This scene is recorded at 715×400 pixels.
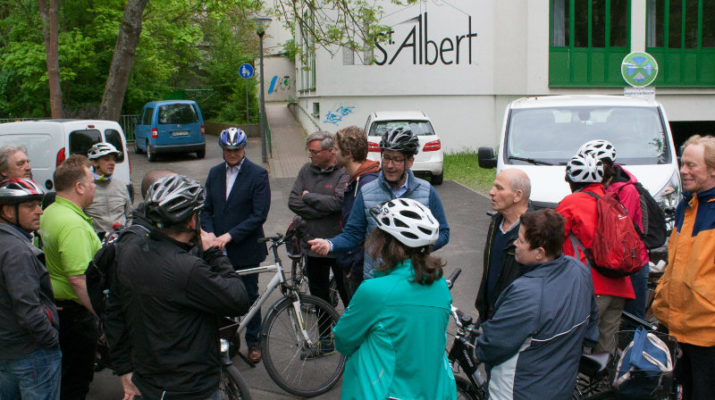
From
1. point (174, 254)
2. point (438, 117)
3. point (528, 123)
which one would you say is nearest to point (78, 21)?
point (438, 117)

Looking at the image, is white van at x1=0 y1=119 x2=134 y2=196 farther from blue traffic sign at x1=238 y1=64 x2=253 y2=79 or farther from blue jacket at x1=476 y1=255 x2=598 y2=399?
blue traffic sign at x1=238 y1=64 x2=253 y2=79

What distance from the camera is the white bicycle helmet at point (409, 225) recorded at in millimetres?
2670

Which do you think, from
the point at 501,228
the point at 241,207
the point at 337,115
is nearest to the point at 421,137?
the point at 337,115

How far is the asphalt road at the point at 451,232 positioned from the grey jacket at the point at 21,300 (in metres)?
1.76

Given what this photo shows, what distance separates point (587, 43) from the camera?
22.6m

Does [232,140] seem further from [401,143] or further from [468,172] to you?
[468,172]

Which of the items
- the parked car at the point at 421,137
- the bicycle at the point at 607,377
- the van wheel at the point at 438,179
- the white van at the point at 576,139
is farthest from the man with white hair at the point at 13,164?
the van wheel at the point at 438,179

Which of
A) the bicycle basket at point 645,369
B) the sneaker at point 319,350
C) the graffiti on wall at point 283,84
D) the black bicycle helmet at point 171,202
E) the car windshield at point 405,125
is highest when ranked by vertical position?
the graffiti on wall at point 283,84

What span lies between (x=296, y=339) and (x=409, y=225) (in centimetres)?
258

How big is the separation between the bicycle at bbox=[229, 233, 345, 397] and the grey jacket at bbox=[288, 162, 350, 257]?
0.35 meters

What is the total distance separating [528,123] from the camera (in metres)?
8.48

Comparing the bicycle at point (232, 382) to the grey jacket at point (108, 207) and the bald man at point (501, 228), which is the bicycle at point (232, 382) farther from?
the grey jacket at point (108, 207)

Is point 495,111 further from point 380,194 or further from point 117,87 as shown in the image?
point 380,194

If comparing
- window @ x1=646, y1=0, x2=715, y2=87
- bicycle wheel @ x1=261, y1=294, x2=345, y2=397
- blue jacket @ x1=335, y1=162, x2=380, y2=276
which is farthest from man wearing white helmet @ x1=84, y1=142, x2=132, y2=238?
window @ x1=646, y1=0, x2=715, y2=87
